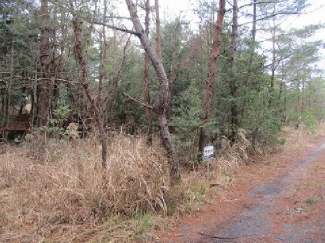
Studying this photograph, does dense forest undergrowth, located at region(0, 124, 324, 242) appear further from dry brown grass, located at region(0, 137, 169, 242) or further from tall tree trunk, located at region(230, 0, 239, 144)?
tall tree trunk, located at region(230, 0, 239, 144)

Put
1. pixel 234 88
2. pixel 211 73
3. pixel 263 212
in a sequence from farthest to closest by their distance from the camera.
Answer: pixel 234 88 → pixel 211 73 → pixel 263 212

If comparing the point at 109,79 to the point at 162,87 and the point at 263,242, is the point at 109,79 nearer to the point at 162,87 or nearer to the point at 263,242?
the point at 162,87

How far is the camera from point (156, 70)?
455 cm

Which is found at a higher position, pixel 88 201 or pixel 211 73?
pixel 211 73

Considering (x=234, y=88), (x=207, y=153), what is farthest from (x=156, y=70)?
(x=234, y=88)

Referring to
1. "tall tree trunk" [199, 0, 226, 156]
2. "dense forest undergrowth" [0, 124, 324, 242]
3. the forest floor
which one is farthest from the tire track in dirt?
"tall tree trunk" [199, 0, 226, 156]

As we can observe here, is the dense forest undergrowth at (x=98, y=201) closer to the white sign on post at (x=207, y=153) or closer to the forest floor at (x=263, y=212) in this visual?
the forest floor at (x=263, y=212)

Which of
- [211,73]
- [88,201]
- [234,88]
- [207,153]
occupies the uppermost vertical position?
[211,73]

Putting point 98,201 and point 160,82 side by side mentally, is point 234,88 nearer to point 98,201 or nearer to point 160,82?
point 160,82

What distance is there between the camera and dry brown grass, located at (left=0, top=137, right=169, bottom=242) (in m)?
3.08

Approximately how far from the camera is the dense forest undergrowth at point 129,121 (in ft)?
11.3

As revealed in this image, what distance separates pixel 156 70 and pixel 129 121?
20.9 ft

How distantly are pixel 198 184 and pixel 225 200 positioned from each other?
0.62 metres

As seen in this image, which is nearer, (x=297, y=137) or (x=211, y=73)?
(x=211, y=73)
